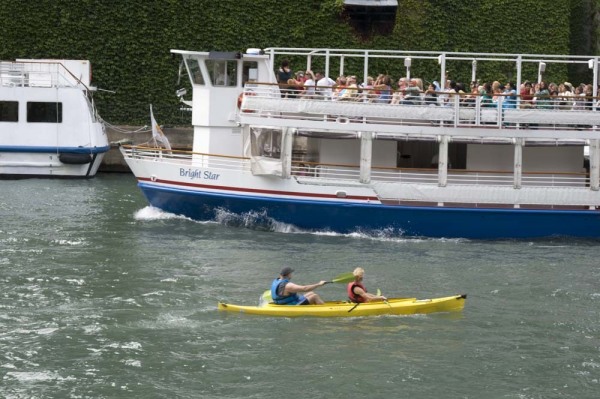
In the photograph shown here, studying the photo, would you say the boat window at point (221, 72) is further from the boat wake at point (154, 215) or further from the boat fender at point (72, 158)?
the boat fender at point (72, 158)

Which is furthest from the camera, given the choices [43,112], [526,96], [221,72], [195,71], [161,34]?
[161,34]

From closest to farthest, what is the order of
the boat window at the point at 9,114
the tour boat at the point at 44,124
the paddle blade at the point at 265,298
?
the paddle blade at the point at 265,298 → the tour boat at the point at 44,124 → the boat window at the point at 9,114

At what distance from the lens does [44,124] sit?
42.8m

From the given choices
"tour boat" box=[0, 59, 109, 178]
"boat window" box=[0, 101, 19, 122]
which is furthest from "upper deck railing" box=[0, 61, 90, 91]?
"boat window" box=[0, 101, 19, 122]

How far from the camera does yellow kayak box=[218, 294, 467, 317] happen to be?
74.7 feet

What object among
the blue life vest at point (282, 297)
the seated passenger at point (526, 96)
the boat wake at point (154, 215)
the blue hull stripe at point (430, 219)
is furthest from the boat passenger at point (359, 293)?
the boat wake at point (154, 215)

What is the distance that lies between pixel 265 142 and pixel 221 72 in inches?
90.6

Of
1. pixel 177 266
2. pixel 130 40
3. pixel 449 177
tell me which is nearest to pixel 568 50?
pixel 130 40

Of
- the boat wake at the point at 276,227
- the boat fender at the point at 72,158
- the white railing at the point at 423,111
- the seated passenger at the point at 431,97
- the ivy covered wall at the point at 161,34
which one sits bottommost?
the boat wake at the point at 276,227

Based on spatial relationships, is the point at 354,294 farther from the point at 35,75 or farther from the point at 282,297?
the point at 35,75

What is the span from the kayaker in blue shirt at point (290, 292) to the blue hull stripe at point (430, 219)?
337 inches

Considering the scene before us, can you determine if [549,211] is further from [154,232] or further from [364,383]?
[364,383]

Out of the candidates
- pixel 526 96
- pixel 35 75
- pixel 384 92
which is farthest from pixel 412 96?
pixel 35 75

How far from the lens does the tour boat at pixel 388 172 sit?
1240 inches
